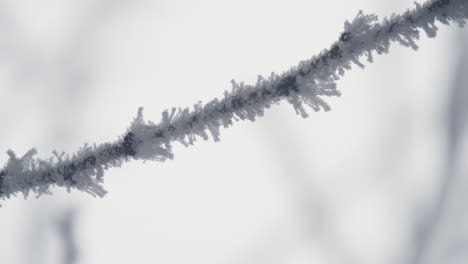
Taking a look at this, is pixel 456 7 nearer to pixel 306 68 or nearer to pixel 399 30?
pixel 399 30

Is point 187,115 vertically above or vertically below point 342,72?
above

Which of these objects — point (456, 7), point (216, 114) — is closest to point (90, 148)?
point (216, 114)

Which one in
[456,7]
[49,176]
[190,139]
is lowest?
[456,7]

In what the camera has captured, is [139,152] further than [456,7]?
Yes

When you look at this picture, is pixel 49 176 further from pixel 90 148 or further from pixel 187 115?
pixel 187 115

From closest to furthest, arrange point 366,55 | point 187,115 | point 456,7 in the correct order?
1. point 456,7
2. point 366,55
3. point 187,115

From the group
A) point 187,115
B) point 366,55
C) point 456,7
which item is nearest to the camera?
point 456,7
